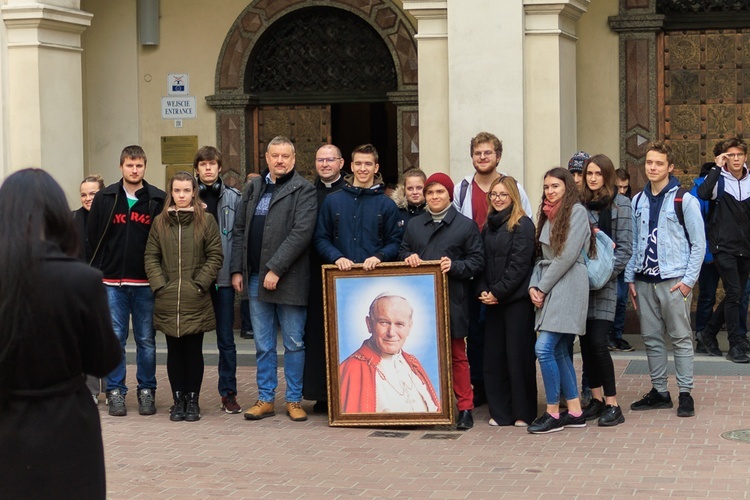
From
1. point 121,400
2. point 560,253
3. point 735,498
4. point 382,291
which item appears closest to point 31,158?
point 121,400

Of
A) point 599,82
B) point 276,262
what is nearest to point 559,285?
point 276,262

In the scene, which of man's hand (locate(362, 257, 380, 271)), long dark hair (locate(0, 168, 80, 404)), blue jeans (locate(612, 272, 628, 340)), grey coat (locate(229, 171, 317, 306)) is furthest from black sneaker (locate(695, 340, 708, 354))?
long dark hair (locate(0, 168, 80, 404))

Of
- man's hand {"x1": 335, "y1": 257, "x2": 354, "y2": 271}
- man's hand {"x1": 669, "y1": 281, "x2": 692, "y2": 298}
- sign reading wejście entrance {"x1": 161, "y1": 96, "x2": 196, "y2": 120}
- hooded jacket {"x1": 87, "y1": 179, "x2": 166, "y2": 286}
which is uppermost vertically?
sign reading wejście entrance {"x1": 161, "y1": 96, "x2": 196, "y2": 120}

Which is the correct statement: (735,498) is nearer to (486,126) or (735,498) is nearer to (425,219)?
(425,219)

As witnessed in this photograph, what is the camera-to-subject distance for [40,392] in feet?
13.3

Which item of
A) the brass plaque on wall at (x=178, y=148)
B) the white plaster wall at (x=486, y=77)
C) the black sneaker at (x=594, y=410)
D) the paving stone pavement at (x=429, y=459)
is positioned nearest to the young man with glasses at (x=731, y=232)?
the paving stone pavement at (x=429, y=459)

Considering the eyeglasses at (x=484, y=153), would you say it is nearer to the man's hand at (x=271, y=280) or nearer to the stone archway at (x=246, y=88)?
the man's hand at (x=271, y=280)

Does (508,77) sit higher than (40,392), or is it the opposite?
(508,77)

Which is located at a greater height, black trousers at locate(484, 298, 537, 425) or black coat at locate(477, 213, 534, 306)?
black coat at locate(477, 213, 534, 306)

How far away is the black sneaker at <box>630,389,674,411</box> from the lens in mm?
9070

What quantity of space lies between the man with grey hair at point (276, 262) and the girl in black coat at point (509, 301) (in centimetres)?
128

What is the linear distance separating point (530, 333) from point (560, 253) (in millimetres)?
659

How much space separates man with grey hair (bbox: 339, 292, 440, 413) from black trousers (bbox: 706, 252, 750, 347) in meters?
3.49

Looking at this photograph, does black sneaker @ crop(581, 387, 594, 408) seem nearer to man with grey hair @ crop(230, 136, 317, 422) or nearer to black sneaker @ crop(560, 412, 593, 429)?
black sneaker @ crop(560, 412, 593, 429)
